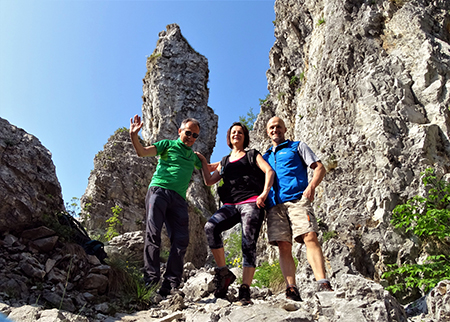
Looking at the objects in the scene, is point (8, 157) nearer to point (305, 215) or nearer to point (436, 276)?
point (305, 215)

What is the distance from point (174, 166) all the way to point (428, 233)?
4.75 metres

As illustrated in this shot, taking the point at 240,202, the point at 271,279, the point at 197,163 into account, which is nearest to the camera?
the point at 240,202

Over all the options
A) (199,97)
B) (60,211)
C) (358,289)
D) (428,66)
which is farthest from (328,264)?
(199,97)

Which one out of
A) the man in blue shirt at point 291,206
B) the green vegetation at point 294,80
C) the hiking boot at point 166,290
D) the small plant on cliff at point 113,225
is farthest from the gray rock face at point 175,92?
the man in blue shirt at point 291,206

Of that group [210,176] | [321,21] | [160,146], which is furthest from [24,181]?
[321,21]

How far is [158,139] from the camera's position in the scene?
28.3m

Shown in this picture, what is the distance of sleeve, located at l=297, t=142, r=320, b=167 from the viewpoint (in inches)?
171

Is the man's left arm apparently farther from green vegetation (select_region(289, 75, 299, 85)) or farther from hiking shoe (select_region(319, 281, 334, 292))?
green vegetation (select_region(289, 75, 299, 85))

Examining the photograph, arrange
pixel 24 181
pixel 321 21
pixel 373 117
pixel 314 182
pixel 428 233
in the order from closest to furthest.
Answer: pixel 314 182
pixel 24 181
pixel 428 233
pixel 373 117
pixel 321 21

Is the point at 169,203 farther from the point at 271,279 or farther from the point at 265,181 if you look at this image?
the point at 271,279

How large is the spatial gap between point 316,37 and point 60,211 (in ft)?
41.6

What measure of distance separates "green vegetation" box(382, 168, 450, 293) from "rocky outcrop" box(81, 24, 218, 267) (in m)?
11.2

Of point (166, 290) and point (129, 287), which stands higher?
point (129, 287)

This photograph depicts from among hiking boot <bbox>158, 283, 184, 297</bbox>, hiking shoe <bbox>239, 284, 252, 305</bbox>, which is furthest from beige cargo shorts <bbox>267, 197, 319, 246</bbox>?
hiking boot <bbox>158, 283, 184, 297</bbox>
